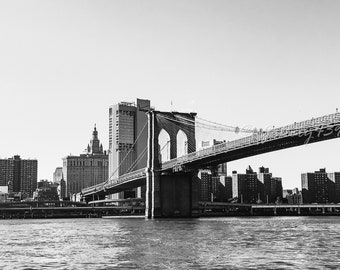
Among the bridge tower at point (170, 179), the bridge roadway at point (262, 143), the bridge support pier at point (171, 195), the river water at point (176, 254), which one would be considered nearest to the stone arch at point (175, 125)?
the bridge tower at point (170, 179)

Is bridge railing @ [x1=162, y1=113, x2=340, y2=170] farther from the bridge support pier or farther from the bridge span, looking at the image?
the bridge support pier

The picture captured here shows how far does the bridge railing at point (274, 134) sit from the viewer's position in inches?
2188

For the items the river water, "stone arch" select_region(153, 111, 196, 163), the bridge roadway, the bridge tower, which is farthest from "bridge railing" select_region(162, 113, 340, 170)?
the river water

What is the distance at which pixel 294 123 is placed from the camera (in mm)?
60344

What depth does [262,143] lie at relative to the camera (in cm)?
6562

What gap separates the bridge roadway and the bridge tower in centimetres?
199

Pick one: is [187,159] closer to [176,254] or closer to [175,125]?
[175,125]

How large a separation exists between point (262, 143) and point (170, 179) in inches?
1048

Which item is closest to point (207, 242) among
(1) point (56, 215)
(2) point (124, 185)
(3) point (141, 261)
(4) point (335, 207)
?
(3) point (141, 261)

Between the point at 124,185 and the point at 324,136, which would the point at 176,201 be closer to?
the point at 124,185

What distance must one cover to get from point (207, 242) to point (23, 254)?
12.3 metres

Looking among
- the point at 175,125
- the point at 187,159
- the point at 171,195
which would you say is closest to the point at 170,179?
the point at 171,195

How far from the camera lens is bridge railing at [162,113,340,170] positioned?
55.6m

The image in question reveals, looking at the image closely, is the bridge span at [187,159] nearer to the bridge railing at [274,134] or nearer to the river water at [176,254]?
the bridge railing at [274,134]
